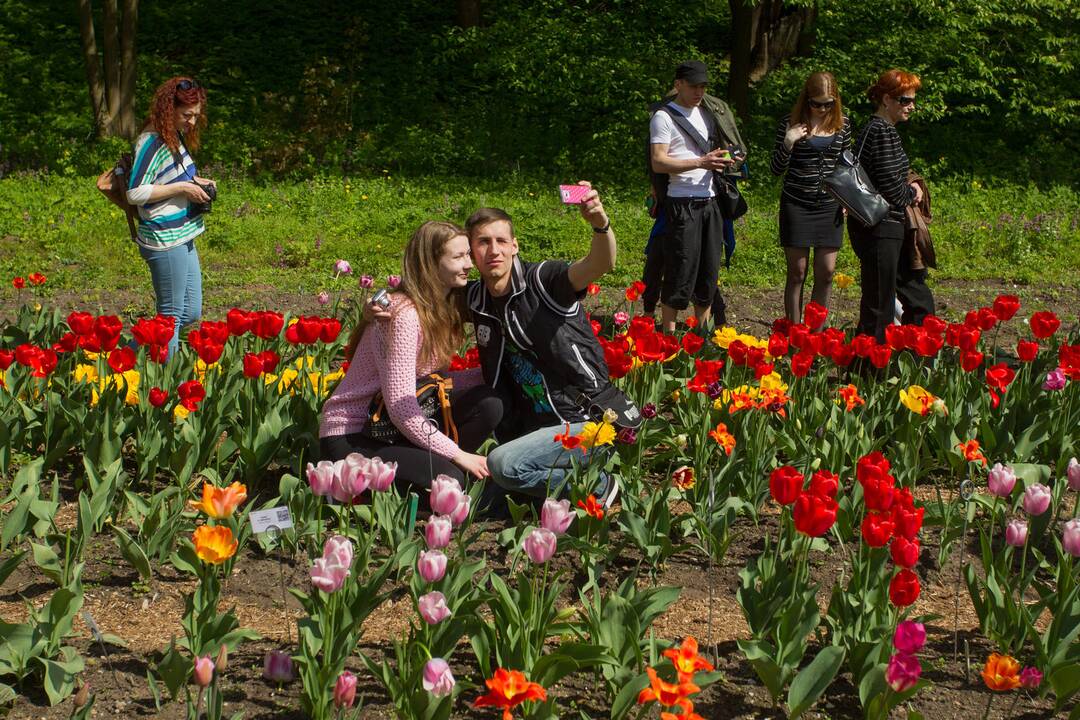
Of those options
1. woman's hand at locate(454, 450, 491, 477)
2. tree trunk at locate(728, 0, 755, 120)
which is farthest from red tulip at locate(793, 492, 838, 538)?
tree trunk at locate(728, 0, 755, 120)

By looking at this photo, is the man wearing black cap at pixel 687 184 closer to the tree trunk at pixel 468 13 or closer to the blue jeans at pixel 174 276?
the blue jeans at pixel 174 276

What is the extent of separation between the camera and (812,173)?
21.7 feet

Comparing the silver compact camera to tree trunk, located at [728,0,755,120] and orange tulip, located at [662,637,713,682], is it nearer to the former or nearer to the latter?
orange tulip, located at [662,637,713,682]

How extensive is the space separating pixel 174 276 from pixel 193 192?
0.40m

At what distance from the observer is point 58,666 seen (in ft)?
9.68

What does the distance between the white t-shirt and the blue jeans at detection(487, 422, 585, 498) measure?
262 centimetres

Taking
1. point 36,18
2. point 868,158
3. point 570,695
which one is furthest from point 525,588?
point 36,18

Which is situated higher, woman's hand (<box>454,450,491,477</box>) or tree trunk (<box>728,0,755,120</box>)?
tree trunk (<box>728,0,755,120</box>)

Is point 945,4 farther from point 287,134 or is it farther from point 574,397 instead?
point 574,397

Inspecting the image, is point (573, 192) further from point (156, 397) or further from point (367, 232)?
point (367, 232)

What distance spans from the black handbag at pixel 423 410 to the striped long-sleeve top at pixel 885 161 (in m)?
2.71

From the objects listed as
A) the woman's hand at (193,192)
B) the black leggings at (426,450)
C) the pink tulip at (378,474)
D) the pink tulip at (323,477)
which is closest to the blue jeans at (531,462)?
the black leggings at (426,450)

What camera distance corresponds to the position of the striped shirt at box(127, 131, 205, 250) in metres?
5.37

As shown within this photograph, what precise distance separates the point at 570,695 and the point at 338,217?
27.5 ft
